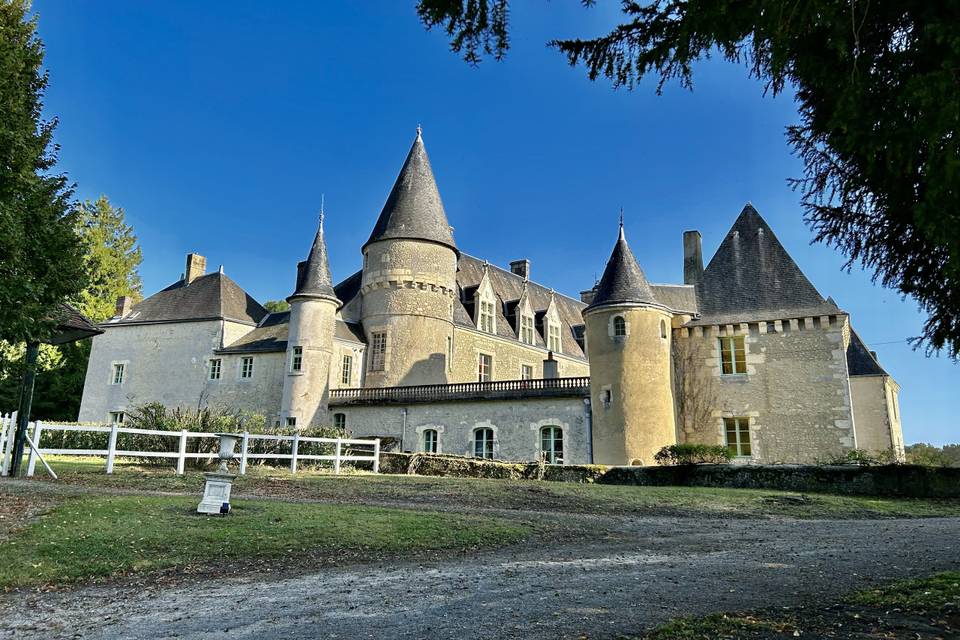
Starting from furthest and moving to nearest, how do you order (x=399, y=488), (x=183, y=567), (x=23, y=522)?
(x=399, y=488) < (x=23, y=522) < (x=183, y=567)

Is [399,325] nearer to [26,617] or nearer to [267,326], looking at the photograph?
[267,326]

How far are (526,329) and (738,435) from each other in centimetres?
1611

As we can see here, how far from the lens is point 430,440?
25812mm

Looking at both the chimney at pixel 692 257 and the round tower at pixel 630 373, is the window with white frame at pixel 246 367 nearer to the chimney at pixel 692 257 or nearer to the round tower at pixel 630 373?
the round tower at pixel 630 373

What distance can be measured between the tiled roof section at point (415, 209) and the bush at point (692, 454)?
14874mm

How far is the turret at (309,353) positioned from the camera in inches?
1091

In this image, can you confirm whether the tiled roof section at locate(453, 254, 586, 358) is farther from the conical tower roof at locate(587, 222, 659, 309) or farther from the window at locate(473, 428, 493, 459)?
the conical tower roof at locate(587, 222, 659, 309)

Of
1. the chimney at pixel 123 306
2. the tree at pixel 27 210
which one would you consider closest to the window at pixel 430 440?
the tree at pixel 27 210

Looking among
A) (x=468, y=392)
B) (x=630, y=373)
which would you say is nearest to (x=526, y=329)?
(x=468, y=392)

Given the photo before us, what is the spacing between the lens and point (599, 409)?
859 inches

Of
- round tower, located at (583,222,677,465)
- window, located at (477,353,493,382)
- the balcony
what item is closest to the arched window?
round tower, located at (583,222,677,465)

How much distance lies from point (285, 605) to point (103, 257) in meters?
42.6

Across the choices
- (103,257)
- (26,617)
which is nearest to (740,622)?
(26,617)

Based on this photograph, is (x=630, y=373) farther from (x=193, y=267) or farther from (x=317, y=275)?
(x=193, y=267)
